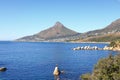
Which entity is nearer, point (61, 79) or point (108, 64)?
point (108, 64)

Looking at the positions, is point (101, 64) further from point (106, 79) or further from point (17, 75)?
point (17, 75)

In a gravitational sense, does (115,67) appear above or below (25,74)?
above

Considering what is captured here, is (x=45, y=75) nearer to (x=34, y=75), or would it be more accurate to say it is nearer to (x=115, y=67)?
(x=34, y=75)

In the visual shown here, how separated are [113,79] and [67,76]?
48.4m

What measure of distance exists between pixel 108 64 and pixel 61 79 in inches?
1650

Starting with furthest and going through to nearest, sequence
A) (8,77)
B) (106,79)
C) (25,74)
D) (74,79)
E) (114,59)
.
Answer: (25,74), (8,77), (74,79), (114,59), (106,79)

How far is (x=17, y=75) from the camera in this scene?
4178 inches

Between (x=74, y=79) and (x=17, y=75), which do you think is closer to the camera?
(x=74, y=79)

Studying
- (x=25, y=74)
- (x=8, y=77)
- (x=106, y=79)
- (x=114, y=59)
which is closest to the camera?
(x=106, y=79)

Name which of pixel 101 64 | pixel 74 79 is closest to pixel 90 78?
pixel 101 64

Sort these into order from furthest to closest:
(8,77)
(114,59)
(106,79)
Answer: (8,77)
(114,59)
(106,79)

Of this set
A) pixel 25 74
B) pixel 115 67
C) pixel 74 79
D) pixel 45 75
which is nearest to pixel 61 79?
pixel 74 79

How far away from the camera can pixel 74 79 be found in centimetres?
9462

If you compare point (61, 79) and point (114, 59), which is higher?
point (114, 59)
